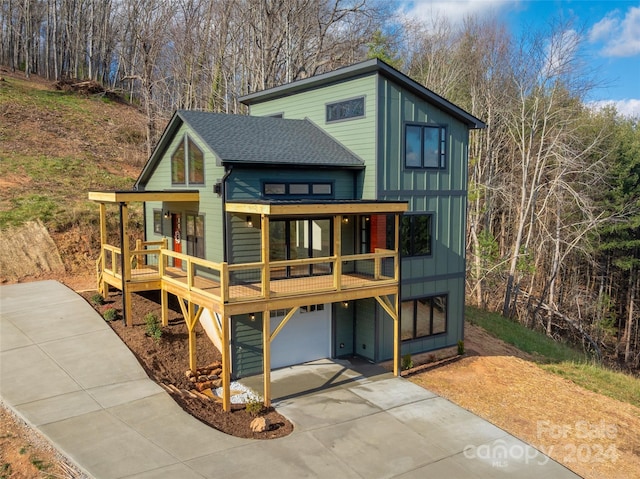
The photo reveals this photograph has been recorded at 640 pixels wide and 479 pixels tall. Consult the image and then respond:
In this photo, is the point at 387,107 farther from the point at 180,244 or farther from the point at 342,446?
the point at 342,446

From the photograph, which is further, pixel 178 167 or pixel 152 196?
pixel 178 167

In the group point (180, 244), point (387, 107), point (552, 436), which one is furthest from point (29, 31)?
point (552, 436)

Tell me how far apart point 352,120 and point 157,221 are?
22.9 ft

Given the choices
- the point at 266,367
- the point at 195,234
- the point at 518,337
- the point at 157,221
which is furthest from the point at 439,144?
the point at 518,337

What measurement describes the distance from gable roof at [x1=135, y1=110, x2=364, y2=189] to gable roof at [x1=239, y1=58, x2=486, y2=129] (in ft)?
4.04

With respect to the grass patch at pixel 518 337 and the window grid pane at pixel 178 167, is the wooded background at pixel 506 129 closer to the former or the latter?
the grass patch at pixel 518 337

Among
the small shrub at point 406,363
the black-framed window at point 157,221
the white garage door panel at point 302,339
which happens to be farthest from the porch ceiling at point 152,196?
the small shrub at point 406,363

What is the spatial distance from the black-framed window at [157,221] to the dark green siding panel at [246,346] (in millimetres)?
5286

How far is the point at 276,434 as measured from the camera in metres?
9.61

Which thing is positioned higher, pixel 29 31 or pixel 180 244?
pixel 29 31

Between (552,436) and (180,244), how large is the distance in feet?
34.9

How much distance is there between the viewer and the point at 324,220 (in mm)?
13312

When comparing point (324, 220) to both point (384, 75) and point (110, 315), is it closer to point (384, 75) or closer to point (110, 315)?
point (384, 75)

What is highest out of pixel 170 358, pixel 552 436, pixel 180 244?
pixel 180 244
